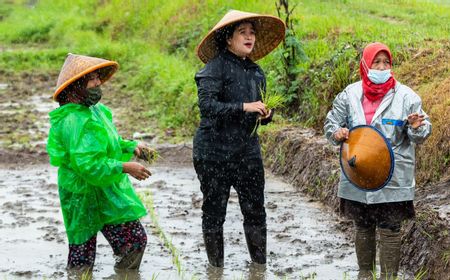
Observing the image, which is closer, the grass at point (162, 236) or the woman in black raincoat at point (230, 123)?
the woman in black raincoat at point (230, 123)

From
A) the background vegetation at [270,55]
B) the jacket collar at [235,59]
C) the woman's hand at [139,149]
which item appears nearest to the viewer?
the jacket collar at [235,59]

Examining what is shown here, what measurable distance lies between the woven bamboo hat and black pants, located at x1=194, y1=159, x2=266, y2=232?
654mm

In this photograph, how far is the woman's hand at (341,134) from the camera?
17.9 ft

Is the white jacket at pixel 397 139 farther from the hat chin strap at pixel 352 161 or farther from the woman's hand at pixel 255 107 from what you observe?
the woman's hand at pixel 255 107

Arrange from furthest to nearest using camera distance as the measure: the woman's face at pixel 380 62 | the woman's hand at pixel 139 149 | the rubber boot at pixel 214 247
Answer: the rubber boot at pixel 214 247 < the woman's hand at pixel 139 149 < the woman's face at pixel 380 62

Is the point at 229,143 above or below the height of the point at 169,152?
above

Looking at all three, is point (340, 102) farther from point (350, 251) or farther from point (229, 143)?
point (350, 251)

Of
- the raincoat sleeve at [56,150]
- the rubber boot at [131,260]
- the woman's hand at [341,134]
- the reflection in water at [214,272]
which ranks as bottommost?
the reflection in water at [214,272]

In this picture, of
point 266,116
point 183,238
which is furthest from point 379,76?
point 183,238

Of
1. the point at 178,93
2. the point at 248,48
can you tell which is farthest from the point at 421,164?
the point at 178,93

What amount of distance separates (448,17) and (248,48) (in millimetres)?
8031

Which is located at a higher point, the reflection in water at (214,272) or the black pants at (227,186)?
the black pants at (227,186)

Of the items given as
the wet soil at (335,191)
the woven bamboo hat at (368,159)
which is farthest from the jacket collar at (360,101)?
the wet soil at (335,191)

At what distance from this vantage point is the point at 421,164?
7031mm
